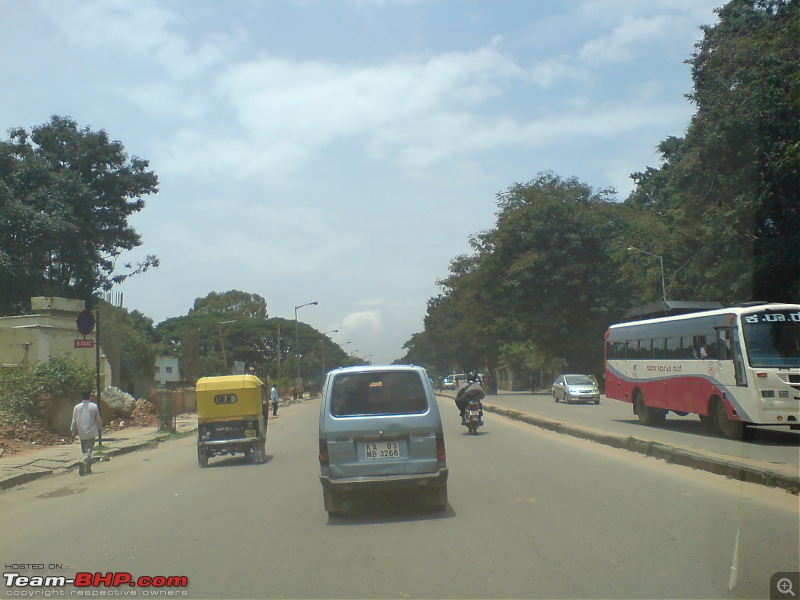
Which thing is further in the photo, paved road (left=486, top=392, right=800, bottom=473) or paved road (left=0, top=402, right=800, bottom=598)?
paved road (left=486, top=392, right=800, bottom=473)

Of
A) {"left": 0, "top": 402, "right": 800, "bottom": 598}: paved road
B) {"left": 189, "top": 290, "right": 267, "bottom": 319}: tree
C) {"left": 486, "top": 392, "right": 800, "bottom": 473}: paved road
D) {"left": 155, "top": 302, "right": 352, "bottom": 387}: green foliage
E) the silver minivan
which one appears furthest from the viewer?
{"left": 189, "top": 290, "right": 267, "bottom": 319}: tree

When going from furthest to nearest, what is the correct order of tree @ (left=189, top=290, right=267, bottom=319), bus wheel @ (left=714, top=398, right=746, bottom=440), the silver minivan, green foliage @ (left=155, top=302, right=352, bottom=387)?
tree @ (left=189, top=290, right=267, bottom=319) → green foliage @ (left=155, top=302, right=352, bottom=387) → bus wheel @ (left=714, top=398, right=746, bottom=440) → the silver minivan

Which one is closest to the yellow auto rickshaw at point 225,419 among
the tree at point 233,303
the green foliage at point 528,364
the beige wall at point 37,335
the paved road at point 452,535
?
the paved road at point 452,535

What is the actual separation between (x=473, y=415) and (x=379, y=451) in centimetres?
1201

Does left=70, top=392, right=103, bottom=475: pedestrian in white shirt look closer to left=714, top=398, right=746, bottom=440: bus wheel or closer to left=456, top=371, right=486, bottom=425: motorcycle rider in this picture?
left=456, top=371, right=486, bottom=425: motorcycle rider

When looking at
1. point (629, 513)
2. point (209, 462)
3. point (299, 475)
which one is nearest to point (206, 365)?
point (209, 462)

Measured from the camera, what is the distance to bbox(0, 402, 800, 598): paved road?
6367 millimetres

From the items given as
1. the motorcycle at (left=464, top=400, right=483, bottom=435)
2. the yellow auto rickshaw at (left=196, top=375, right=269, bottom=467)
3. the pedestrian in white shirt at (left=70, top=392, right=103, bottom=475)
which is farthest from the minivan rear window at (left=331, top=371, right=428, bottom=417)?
the motorcycle at (left=464, top=400, right=483, bottom=435)

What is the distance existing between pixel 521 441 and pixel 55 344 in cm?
2058

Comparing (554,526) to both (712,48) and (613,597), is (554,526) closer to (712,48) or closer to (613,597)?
(613,597)

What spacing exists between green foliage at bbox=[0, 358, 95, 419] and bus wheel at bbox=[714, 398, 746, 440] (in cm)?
1927

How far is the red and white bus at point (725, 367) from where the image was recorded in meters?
16.0

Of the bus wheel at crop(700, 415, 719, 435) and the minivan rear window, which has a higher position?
the minivan rear window

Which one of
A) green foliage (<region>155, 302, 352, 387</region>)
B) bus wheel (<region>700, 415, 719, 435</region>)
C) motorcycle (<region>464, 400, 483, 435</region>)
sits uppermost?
green foliage (<region>155, 302, 352, 387</region>)
